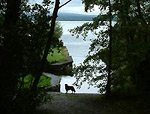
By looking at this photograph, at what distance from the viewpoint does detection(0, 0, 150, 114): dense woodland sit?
6504 mm

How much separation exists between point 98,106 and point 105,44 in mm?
2729

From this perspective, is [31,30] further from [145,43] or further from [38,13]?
[145,43]

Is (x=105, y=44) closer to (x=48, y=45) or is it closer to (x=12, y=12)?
(x=48, y=45)

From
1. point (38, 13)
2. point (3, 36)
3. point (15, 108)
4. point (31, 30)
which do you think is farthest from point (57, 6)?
point (15, 108)

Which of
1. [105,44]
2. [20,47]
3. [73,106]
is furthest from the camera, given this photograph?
[105,44]

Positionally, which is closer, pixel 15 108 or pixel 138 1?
pixel 15 108

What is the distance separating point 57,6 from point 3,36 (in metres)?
3.17

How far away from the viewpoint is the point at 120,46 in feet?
35.0

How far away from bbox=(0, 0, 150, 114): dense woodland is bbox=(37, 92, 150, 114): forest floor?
1.98ft

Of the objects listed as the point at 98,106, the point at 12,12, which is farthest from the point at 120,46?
the point at 12,12

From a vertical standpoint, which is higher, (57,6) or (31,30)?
(57,6)

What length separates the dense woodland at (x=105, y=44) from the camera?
6504 mm

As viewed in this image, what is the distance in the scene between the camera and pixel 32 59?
6.44m

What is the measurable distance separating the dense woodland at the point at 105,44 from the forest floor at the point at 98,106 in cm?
60
